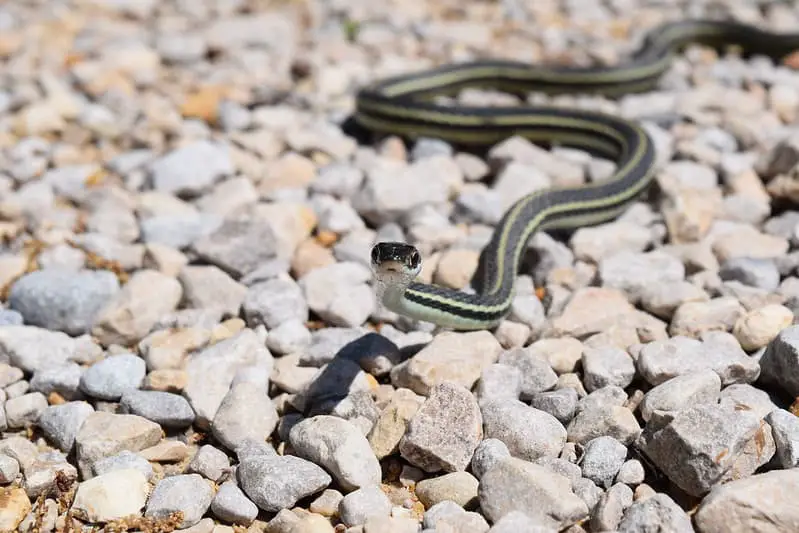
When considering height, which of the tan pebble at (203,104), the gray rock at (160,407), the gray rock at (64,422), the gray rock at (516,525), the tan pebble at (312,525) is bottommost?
the gray rock at (64,422)

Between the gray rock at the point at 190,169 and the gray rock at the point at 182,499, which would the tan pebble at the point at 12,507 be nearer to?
the gray rock at the point at 182,499

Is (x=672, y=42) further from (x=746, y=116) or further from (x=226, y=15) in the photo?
(x=226, y=15)

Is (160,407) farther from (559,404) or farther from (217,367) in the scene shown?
(559,404)

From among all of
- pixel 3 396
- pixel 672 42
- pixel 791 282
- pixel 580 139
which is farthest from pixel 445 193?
pixel 672 42

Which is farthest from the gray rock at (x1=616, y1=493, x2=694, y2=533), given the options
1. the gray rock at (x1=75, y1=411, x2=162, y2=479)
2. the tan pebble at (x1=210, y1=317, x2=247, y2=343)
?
the tan pebble at (x1=210, y1=317, x2=247, y2=343)

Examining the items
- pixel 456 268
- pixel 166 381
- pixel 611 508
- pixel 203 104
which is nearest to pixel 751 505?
pixel 611 508

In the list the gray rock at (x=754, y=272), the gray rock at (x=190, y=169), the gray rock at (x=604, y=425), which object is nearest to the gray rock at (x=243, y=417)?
the gray rock at (x=604, y=425)
